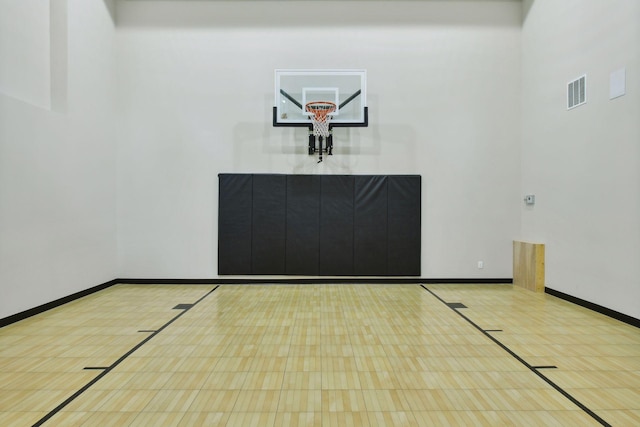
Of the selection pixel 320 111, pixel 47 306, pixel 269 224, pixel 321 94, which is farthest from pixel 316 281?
pixel 47 306

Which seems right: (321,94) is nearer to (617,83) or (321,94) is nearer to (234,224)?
(234,224)

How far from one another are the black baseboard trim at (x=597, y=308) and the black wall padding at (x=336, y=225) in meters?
2.97

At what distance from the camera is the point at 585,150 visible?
484 centimetres

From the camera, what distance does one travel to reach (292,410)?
2.29m

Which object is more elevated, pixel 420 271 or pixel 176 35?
pixel 176 35

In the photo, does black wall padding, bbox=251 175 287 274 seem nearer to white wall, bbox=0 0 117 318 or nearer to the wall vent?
white wall, bbox=0 0 117 318

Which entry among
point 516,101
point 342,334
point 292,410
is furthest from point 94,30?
point 516,101

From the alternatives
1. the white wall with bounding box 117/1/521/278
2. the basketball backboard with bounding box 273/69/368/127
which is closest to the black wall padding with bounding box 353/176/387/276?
the white wall with bounding box 117/1/521/278

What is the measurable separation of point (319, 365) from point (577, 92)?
16.1 feet

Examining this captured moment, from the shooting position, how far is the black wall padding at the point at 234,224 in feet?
20.5

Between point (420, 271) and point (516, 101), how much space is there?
330 centimetres

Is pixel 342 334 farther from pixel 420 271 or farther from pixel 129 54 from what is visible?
pixel 129 54

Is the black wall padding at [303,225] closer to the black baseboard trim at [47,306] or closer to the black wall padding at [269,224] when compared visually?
the black wall padding at [269,224]

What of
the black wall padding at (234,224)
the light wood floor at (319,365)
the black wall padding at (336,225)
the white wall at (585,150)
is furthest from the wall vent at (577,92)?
the black wall padding at (234,224)
